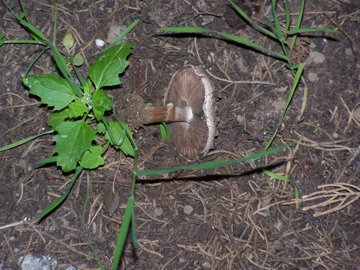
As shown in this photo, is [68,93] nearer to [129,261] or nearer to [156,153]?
[156,153]

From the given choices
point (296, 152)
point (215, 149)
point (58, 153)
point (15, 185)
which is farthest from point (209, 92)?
point (15, 185)

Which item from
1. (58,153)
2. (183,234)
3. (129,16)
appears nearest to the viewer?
(58,153)

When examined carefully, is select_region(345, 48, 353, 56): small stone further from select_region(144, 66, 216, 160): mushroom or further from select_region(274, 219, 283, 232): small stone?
select_region(274, 219, 283, 232): small stone

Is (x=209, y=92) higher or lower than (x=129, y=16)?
lower

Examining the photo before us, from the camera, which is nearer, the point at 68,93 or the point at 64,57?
the point at 68,93

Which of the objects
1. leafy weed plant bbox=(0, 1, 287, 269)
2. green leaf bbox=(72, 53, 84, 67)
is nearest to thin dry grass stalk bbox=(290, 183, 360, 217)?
leafy weed plant bbox=(0, 1, 287, 269)

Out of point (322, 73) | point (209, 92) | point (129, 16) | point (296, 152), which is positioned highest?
point (129, 16)

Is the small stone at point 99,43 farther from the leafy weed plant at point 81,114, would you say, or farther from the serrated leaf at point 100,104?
the serrated leaf at point 100,104
